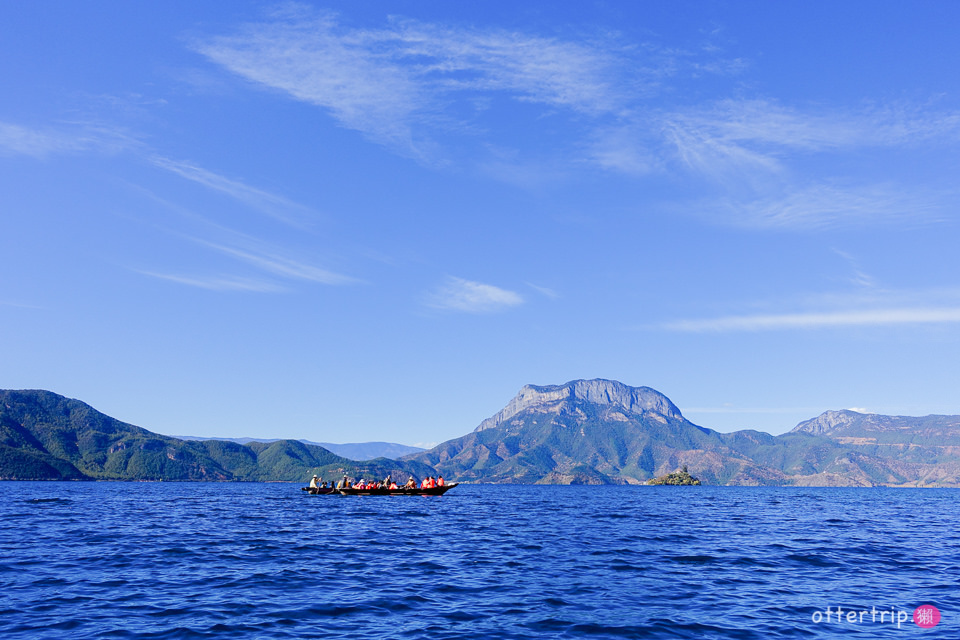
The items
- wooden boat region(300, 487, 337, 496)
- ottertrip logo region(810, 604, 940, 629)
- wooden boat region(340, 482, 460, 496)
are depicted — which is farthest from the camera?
wooden boat region(300, 487, 337, 496)

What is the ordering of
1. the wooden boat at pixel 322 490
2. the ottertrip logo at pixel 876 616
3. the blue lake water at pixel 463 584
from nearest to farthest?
the blue lake water at pixel 463 584 → the ottertrip logo at pixel 876 616 → the wooden boat at pixel 322 490

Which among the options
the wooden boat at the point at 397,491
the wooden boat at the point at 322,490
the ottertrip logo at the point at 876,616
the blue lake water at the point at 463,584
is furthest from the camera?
the wooden boat at the point at 322,490

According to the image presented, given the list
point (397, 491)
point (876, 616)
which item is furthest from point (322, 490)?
point (876, 616)

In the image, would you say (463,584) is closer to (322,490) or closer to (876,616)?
(876,616)

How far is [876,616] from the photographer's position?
25922 millimetres

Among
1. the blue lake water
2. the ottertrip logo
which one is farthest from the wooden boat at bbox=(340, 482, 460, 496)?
the ottertrip logo

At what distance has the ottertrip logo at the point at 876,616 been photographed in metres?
25.0

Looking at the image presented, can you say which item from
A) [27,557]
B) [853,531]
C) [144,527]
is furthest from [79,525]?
[853,531]

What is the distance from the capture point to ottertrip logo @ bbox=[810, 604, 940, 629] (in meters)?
25.0

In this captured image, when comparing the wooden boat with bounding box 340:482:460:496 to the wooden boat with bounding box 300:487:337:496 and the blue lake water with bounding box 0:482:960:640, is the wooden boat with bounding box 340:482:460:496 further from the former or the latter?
the blue lake water with bounding box 0:482:960:640

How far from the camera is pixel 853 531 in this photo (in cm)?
6488

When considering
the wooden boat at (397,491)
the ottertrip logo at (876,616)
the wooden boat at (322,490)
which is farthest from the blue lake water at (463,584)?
the wooden boat at (322,490)

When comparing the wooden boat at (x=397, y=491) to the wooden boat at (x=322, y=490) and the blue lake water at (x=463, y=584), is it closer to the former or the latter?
the wooden boat at (x=322, y=490)

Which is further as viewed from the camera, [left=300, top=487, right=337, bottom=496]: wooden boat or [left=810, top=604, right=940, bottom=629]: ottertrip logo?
[left=300, top=487, right=337, bottom=496]: wooden boat
